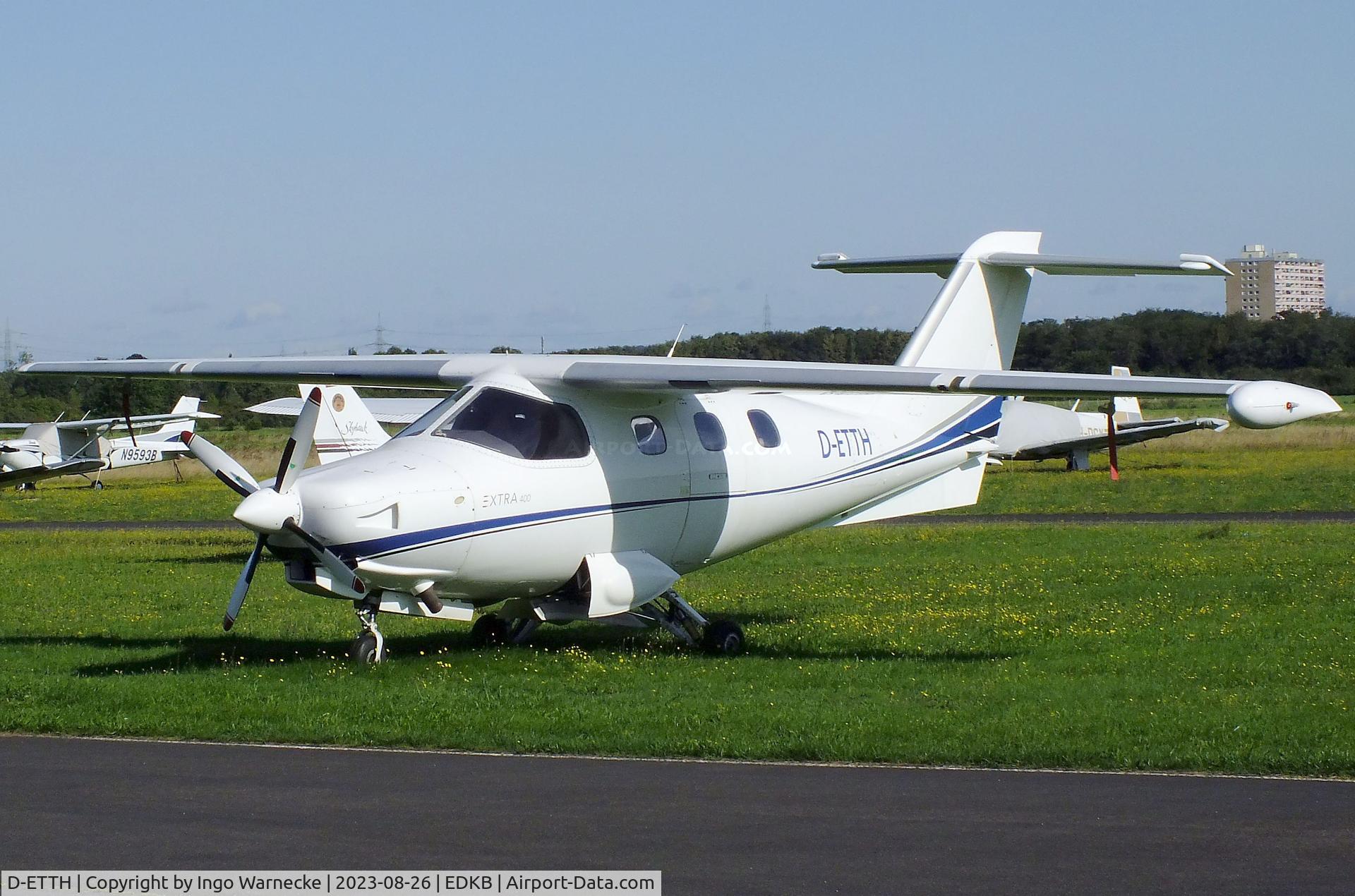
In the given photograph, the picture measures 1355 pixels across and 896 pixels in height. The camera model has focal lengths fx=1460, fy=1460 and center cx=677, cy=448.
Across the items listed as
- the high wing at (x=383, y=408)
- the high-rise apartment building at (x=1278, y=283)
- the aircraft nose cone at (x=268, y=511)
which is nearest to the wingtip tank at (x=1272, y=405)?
the aircraft nose cone at (x=268, y=511)

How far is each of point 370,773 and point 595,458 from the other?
501 centimetres

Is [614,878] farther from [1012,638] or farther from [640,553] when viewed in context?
[1012,638]

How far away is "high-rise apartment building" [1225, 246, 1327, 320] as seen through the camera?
528 feet

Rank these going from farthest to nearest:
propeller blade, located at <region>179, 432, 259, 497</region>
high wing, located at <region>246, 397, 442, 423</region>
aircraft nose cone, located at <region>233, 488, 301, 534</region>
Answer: high wing, located at <region>246, 397, 442, 423</region>, propeller blade, located at <region>179, 432, 259, 497</region>, aircraft nose cone, located at <region>233, 488, 301, 534</region>

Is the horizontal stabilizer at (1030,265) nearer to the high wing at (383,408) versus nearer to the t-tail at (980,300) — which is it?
the t-tail at (980,300)

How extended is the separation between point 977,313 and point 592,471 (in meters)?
6.59

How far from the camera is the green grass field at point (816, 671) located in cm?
988

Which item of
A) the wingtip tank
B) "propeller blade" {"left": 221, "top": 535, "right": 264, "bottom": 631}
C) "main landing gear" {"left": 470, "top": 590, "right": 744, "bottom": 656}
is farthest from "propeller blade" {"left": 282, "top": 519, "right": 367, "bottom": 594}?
the wingtip tank

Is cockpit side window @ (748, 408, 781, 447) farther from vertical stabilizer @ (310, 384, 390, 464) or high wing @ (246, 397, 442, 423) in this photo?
high wing @ (246, 397, 442, 423)

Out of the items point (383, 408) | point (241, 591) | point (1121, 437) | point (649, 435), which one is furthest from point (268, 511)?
point (1121, 437)

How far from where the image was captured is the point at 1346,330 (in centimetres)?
6888

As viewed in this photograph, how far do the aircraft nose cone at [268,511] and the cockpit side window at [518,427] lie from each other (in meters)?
1.81

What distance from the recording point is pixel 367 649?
511 inches

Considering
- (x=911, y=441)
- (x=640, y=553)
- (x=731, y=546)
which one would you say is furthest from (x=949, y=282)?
(x=640, y=553)
